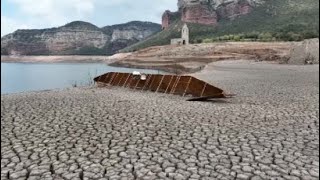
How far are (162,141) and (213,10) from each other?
133m

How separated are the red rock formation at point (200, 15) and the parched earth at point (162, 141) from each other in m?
121

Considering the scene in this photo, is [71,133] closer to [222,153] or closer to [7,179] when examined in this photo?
[7,179]

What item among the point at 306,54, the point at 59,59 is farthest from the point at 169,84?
the point at 59,59

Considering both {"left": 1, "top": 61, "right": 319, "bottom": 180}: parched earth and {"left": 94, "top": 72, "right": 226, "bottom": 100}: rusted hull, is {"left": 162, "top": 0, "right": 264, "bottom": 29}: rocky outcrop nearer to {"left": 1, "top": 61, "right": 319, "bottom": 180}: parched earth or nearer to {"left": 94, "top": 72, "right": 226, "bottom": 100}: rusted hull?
{"left": 94, "top": 72, "right": 226, "bottom": 100}: rusted hull

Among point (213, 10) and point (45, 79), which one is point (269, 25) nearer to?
point (213, 10)

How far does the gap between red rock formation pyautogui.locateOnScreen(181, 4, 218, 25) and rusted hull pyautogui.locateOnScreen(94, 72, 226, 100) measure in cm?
10816

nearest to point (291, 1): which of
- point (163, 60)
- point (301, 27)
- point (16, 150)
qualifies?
point (301, 27)

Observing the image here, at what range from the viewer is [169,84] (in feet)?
79.5

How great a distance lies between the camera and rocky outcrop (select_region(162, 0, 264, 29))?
125m

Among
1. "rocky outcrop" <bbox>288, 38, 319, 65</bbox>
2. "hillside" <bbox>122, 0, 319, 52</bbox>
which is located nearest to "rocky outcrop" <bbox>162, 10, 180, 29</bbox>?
"hillside" <bbox>122, 0, 319, 52</bbox>

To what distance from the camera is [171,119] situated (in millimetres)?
14156

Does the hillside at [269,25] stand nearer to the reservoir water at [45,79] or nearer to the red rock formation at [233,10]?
the red rock formation at [233,10]

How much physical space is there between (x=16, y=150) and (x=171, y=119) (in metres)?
5.87

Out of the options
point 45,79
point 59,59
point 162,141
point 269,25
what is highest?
point 269,25
